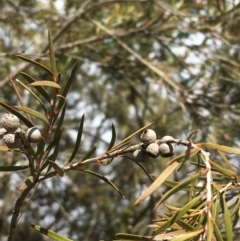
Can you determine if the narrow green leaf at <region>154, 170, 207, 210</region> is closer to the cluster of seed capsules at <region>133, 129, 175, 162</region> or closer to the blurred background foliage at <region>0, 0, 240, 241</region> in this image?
the cluster of seed capsules at <region>133, 129, 175, 162</region>

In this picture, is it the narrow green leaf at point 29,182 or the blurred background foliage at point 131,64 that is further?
the blurred background foliage at point 131,64

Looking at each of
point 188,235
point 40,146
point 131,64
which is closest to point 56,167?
point 40,146

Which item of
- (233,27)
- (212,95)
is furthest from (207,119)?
(233,27)

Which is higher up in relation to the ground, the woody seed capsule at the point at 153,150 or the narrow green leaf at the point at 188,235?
the woody seed capsule at the point at 153,150

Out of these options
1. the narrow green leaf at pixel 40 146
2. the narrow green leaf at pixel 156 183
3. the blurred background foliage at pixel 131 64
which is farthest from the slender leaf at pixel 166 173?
the blurred background foliage at pixel 131 64

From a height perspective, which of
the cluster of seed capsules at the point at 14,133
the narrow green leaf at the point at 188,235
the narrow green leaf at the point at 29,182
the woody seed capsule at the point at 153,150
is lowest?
the narrow green leaf at the point at 188,235

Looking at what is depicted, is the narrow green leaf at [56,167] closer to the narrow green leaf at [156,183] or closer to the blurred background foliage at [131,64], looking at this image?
the narrow green leaf at [156,183]

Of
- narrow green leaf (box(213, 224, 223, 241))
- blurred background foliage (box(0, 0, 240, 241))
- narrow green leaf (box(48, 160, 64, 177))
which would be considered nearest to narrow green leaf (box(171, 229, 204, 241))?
narrow green leaf (box(213, 224, 223, 241))
